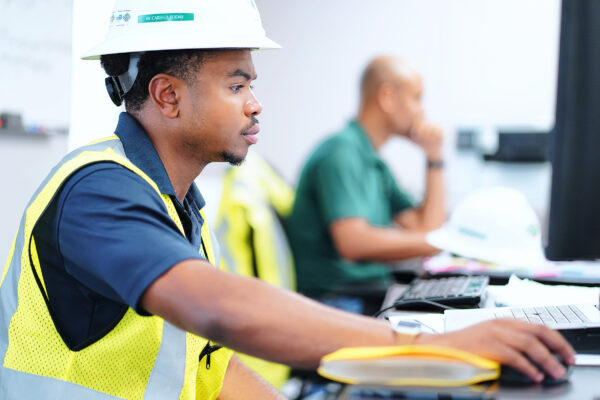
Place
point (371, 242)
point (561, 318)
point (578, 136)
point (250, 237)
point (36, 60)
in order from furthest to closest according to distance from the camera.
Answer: point (371, 242)
point (250, 237)
point (36, 60)
point (561, 318)
point (578, 136)

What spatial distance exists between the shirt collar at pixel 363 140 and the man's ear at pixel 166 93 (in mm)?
1588

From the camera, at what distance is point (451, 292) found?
1.29m

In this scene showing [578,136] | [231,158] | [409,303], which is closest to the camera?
[578,136]

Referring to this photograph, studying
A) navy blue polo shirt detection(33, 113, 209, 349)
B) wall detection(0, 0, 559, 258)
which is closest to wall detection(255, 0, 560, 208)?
wall detection(0, 0, 559, 258)

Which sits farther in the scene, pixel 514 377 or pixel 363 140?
pixel 363 140

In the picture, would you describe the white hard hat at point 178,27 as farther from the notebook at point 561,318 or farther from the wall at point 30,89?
the wall at point 30,89

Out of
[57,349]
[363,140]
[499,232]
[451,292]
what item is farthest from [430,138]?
[57,349]

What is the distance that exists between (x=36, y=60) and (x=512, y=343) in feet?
5.43

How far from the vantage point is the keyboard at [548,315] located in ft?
3.33

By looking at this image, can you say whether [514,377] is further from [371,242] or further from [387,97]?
[387,97]

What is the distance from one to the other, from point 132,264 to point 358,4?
3.24 m

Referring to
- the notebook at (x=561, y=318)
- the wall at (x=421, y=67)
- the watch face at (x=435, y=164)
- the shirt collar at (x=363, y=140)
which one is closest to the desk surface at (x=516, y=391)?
the notebook at (x=561, y=318)

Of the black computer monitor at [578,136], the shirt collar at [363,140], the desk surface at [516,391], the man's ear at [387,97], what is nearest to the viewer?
the desk surface at [516,391]

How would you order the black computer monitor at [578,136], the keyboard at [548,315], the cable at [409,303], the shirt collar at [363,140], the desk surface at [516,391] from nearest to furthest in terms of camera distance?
the desk surface at [516,391]
the black computer monitor at [578,136]
the keyboard at [548,315]
the cable at [409,303]
the shirt collar at [363,140]
